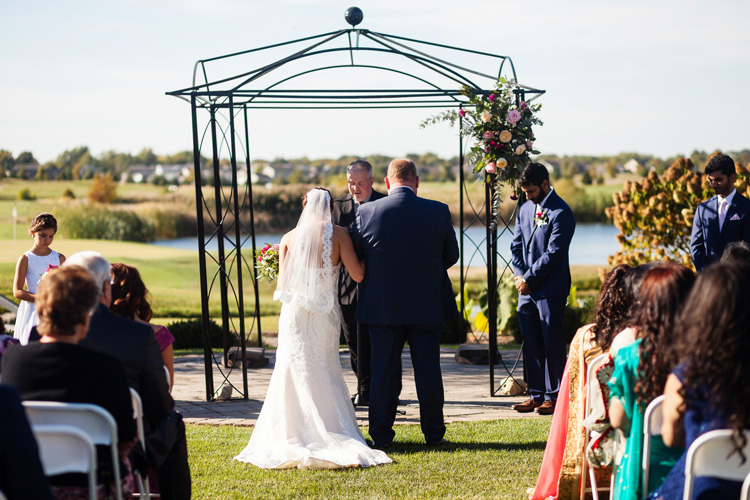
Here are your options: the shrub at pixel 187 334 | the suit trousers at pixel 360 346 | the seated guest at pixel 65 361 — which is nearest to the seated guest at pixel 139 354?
the seated guest at pixel 65 361

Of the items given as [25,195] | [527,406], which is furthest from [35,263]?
[25,195]

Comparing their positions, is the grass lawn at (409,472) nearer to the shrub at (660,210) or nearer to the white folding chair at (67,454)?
the white folding chair at (67,454)

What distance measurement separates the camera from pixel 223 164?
2091cm

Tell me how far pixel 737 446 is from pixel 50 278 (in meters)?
2.23

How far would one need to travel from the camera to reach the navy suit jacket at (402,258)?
Answer: 5.01m

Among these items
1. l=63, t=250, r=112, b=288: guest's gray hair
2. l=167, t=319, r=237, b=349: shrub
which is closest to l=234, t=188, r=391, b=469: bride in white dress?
l=63, t=250, r=112, b=288: guest's gray hair

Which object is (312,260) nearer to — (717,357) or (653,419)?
(653,419)

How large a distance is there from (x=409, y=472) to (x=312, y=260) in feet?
4.62

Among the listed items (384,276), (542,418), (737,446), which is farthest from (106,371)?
(542,418)

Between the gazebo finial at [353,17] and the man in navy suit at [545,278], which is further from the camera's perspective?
the gazebo finial at [353,17]

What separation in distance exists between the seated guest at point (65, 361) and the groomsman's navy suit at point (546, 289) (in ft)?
12.1

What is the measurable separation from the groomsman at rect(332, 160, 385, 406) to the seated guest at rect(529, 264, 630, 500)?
95.9 inches

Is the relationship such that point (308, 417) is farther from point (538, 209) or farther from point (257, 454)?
point (538, 209)

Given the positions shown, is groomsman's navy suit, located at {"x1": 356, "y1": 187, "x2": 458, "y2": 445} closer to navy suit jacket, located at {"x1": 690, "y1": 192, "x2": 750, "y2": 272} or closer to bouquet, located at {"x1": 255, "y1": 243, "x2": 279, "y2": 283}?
bouquet, located at {"x1": 255, "y1": 243, "x2": 279, "y2": 283}
